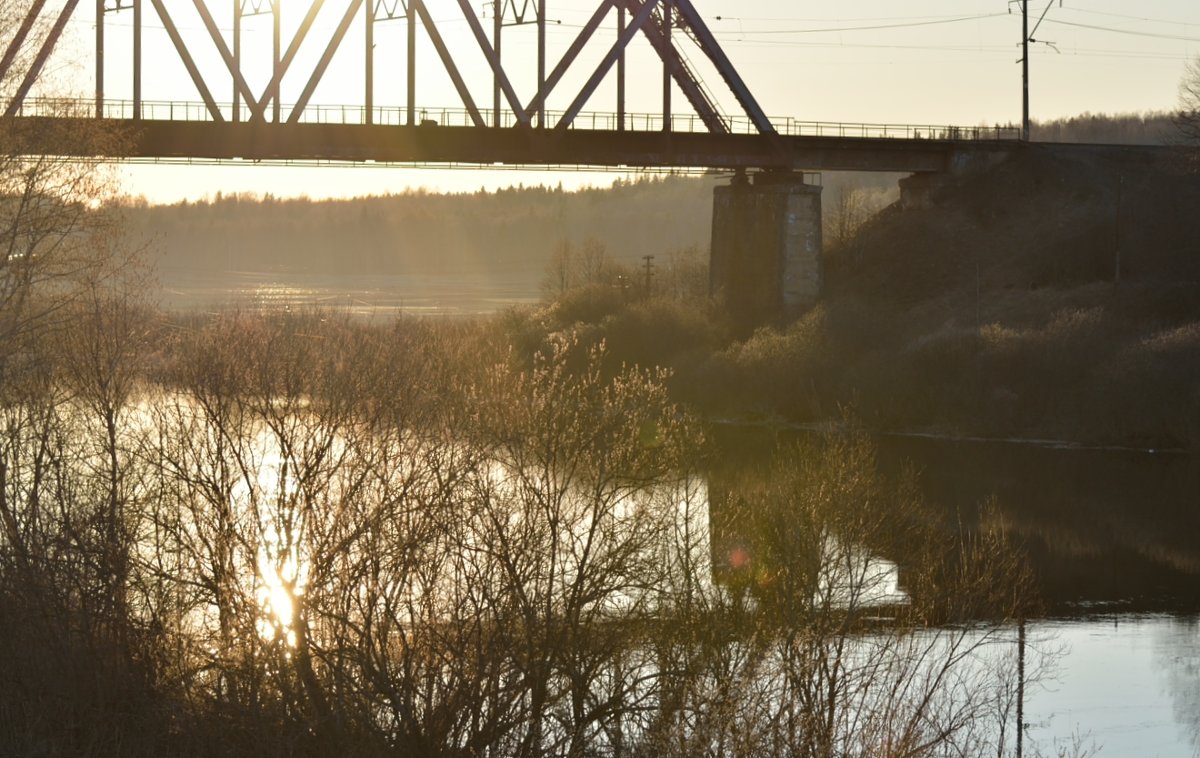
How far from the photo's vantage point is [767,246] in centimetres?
6262

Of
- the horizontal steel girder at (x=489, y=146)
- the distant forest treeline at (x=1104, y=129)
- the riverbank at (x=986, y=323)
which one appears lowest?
the riverbank at (x=986, y=323)

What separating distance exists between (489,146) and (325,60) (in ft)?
24.3

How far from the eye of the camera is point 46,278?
1420 inches

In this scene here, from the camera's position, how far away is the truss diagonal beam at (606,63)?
54375 mm

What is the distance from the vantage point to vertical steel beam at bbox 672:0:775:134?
57.8 m

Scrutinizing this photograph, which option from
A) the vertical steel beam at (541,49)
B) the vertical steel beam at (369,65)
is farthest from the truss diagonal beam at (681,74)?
the vertical steel beam at (369,65)

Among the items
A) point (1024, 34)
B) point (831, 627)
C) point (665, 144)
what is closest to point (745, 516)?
point (831, 627)

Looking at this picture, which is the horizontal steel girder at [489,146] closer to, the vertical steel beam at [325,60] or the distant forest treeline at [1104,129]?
the vertical steel beam at [325,60]

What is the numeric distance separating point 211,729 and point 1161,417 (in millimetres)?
36763

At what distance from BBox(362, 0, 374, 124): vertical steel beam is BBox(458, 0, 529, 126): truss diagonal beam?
3.08 meters

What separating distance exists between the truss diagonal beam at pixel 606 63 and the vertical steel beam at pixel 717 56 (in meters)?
1.45

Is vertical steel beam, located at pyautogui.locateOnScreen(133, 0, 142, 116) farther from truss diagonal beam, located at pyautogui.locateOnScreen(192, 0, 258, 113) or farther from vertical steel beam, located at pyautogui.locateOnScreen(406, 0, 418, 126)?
vertical steel beam, located at pyautogui.locateOnScreen(406, 0, 418, 126)

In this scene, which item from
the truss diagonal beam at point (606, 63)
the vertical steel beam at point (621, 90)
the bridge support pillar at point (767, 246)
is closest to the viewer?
the truss diagonal beam at point (606, 63)

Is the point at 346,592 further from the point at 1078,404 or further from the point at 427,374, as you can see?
the point at 1078,404
